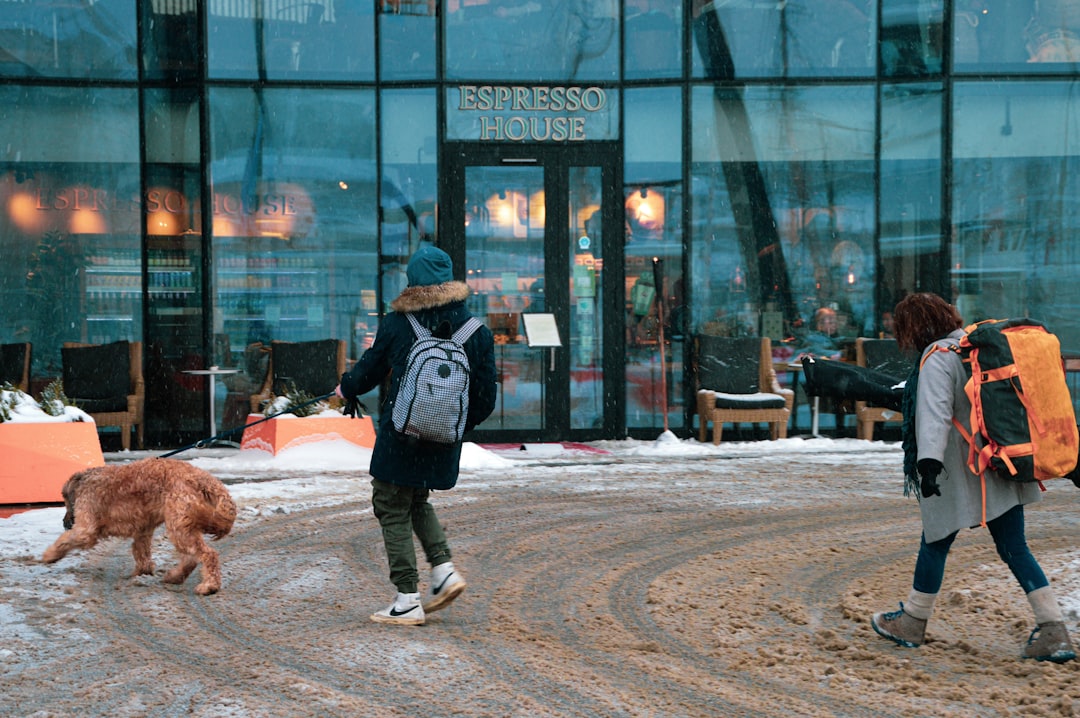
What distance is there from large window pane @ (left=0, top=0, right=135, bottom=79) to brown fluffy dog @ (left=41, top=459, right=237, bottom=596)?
377 inches

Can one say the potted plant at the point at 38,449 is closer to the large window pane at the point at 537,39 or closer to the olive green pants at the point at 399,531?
the olive green pants at the point at 399,531

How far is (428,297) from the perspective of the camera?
5.71 m

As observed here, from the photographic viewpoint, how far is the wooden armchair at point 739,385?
14.4m

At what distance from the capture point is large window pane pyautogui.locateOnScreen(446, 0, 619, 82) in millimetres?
15180

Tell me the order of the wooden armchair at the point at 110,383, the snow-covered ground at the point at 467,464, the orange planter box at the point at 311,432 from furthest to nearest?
1. the wooden armchair at the point at 110,383
2. the orange planter box at the point at 311,432
3. the snow-covered ground at the point at 467,464

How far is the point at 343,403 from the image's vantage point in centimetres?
1302

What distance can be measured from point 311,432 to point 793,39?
7.90 metres

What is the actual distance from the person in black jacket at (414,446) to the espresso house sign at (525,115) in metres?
9.45

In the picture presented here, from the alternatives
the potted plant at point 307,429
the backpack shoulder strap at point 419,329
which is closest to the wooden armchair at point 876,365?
the potted plant at point 307,429

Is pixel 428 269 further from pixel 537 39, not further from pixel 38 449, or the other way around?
pixel 537 39

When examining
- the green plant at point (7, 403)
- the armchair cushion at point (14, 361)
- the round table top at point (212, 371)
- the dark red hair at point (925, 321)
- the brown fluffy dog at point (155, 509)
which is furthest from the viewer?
the armchair cushion at point (14, 361)

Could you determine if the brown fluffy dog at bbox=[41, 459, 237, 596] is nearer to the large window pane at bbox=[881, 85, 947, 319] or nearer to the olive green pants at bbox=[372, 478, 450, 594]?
the olive green pants at bbox=[372, 478, 450, 594]

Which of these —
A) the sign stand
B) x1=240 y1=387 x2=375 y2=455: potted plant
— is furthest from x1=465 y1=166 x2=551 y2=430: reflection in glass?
x1=240 y1=387 x2=375 y2=455: potted plant

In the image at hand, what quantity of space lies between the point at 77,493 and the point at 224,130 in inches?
361
